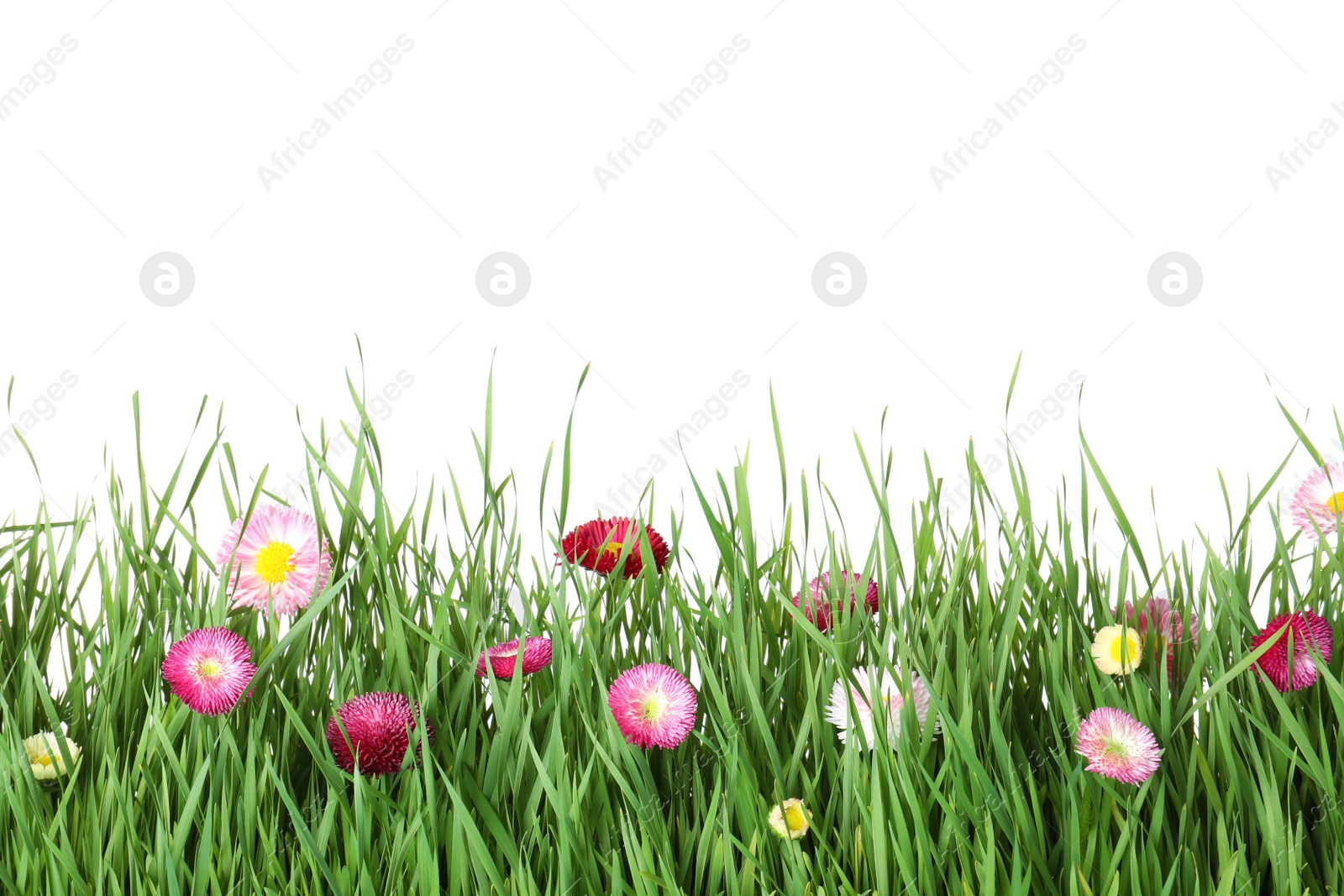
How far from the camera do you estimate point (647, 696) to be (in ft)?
3.33

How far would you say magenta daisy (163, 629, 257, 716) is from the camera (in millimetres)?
1034

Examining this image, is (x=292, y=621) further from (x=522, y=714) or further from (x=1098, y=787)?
(x=1098, y=787)

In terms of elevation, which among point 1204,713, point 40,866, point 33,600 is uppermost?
point 33,600

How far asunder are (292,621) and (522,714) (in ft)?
0.97

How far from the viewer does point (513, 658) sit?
107 cm

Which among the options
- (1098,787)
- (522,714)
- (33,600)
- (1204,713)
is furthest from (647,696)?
(33,600)

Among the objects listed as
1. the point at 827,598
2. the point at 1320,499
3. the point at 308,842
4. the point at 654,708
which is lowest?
the point at 308,842

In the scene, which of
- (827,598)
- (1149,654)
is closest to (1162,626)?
(1149,654)

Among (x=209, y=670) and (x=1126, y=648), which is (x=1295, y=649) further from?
(x=209, y=670)

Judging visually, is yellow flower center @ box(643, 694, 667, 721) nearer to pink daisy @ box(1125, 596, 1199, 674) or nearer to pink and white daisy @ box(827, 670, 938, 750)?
pink and white daisy @ box(827, 670, 938, 750)

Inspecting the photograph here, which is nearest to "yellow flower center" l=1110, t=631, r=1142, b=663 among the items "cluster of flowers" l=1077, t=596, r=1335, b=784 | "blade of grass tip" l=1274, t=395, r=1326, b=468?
"cluster of flowers" l=1077, t=596, r=1335, b=784

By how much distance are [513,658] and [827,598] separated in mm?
338

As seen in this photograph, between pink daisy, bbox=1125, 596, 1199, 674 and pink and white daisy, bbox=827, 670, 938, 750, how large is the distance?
0.24m

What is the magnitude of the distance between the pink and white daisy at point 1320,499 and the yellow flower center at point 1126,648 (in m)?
0.31
